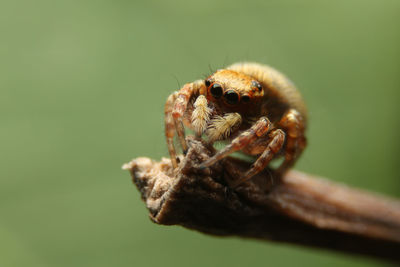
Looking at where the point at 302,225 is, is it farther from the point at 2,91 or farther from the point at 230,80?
the point at 2,91

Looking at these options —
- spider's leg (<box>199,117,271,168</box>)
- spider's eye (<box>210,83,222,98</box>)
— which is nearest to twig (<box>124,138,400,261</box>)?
spider's leg (<box>199,117,271,168</box>)

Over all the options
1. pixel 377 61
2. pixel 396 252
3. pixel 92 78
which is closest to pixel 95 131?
pixel 92 78

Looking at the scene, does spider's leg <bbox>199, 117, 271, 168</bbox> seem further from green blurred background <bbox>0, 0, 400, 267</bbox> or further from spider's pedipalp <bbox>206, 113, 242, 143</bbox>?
green blurred background <bbox>0, 0, 400, 267</bbox>

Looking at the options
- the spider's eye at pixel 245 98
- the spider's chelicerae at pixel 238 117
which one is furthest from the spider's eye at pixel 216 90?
the spider's eye at pixel 245 98

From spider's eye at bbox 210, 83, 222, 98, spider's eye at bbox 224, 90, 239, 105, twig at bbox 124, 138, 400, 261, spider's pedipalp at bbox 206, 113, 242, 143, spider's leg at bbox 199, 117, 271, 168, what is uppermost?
spider's eye at bbox 210, 83, 222, 98

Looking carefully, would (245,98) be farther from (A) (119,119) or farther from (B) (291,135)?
(A) (119,119)

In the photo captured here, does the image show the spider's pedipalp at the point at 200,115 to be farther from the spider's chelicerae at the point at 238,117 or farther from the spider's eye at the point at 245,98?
the spider's eye at the point at 245,98

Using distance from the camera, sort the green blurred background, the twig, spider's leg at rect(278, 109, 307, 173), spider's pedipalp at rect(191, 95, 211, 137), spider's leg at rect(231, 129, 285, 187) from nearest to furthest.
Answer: the twig, spider's leg at rect(231, 129, 285, 187), spider's pedipalp at rect(191, 95, 211, 137), spider's leg at rect(278, 109, 307, 173), the green blurred background
